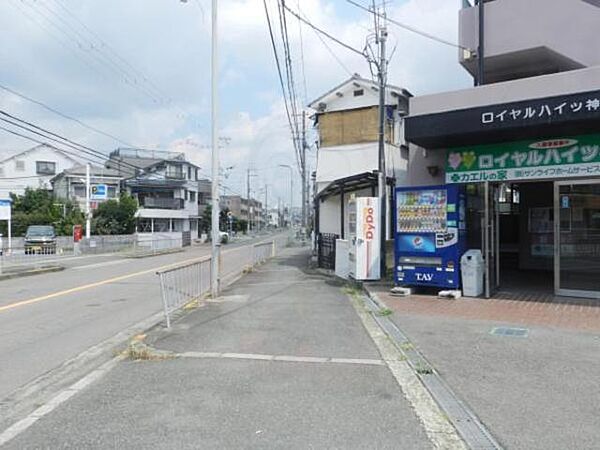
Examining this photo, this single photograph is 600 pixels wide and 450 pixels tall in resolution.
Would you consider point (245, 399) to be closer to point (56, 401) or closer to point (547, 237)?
point (56, 401)

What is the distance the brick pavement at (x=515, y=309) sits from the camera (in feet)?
29.6

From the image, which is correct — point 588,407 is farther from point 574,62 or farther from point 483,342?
point 574,62

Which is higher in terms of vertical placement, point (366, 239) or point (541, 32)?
point (541, 32)

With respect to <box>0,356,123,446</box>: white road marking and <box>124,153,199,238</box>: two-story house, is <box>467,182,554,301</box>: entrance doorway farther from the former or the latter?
<box>124,153,199,238</box>: two-story house

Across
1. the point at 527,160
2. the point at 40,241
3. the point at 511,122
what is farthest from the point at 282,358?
the point at 40,241

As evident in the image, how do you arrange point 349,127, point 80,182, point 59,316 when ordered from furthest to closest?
point 80,182
point 349,127
point 59,316

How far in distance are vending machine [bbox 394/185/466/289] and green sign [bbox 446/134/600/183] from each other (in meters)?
0.61

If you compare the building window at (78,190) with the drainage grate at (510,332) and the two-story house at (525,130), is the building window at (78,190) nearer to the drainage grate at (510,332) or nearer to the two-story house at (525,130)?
the two-story house at (525,130)

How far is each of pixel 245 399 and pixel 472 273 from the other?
25.6ft

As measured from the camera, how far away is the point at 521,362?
21.5 feet

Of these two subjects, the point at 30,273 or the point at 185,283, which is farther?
the point at 30,273

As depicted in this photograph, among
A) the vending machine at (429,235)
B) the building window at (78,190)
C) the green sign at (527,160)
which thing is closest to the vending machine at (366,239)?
the vending machine at (429,235)

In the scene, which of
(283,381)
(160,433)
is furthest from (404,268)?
(160,433)

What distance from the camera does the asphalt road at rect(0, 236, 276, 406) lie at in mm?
7117
